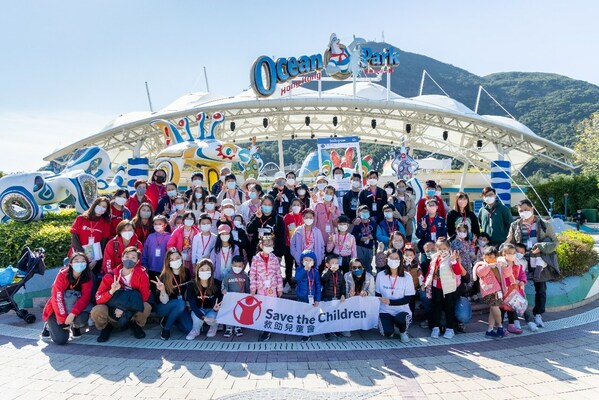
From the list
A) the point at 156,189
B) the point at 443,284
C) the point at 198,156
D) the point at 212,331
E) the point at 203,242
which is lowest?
the point at 212,331

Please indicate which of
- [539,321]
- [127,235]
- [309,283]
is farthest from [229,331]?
[539,321]

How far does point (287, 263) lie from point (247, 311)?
1.48 meters

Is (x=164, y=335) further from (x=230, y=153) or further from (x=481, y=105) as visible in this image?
(x=481, y=105)

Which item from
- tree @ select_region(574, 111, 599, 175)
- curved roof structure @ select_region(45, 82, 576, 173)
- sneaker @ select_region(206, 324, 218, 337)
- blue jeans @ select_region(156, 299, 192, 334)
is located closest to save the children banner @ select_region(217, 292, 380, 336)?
sneaker @ select_region(206, 324, 218, 337)

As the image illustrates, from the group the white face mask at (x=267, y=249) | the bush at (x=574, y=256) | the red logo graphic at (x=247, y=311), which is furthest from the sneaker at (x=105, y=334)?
the bush at (x=574, y=256)

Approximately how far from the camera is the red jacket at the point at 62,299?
16.8 ft

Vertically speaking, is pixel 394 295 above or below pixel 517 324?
above

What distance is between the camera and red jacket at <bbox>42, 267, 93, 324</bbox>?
5121 millimetres

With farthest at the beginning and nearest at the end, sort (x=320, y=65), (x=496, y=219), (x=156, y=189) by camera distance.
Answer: (x=320, y=65) < (x=156, y=189) < (x=496, y=219)

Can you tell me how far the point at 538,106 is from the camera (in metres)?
68.3

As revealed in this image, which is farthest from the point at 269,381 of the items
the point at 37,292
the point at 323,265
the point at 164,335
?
the point at 37,292

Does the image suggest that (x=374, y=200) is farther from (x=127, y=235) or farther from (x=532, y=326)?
(x=127, y=235)

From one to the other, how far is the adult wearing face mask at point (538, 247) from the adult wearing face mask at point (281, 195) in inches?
145

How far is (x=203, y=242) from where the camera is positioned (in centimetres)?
584
